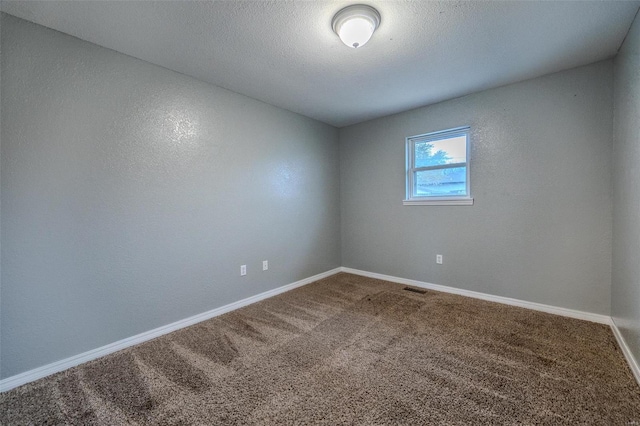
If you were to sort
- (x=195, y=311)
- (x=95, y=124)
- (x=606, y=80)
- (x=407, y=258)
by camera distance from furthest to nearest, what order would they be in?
(x=407, y=258) → (x=195, y=311) → (x=606, y=80) → (x=95, y=124)

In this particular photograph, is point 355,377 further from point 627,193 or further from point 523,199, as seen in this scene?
point 523,199

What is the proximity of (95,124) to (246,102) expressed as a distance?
1.42 metres

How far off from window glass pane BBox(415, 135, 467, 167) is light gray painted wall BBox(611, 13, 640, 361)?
1.23m

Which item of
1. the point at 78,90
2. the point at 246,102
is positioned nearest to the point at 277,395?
the point at 78,90

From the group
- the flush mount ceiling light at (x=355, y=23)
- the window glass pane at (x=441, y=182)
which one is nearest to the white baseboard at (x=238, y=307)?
the window glass pane at (x=441, y=182)

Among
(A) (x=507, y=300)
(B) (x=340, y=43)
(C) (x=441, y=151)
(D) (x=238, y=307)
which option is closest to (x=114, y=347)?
(D) (x=238, y=307)

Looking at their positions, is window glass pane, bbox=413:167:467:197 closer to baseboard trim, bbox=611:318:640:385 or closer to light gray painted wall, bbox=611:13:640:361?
light gray painted wall, bbox=611:13:640:361

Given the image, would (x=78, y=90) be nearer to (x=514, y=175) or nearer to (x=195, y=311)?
(x=195, y=311)

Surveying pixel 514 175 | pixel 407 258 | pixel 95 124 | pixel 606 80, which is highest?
pixel 606 80

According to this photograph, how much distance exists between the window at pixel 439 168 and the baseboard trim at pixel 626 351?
153cm

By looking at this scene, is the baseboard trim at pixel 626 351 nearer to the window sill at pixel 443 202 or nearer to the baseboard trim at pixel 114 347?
the window sill at pixel 443 202

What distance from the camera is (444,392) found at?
1.52m

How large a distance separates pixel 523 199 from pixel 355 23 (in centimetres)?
236

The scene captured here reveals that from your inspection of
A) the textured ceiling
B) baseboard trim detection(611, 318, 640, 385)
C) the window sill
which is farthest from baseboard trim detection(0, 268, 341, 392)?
baseboard trim detection(611, 318, 640, 385)
